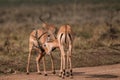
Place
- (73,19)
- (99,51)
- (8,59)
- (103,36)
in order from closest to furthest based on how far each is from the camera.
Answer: (8,59) → (99,51) → (103,36) → (73,19)

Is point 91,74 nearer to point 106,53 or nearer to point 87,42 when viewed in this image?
point 106,53

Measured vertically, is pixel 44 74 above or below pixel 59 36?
below

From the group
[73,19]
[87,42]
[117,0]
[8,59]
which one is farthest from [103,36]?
[117,0]

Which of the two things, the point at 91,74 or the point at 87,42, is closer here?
the point at 91,74

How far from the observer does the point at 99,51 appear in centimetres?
2014

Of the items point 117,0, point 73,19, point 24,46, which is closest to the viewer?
point 24,46

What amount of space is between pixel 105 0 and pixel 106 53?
4664 centimetres

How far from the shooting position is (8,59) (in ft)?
61.4

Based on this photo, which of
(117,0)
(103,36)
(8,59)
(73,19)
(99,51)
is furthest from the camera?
(117,0)

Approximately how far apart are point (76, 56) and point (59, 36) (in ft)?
14.6

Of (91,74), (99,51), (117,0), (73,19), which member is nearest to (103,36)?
(99,51)

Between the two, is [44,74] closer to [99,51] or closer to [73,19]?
[99,51]

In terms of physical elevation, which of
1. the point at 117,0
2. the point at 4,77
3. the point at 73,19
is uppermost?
the point at 117,0

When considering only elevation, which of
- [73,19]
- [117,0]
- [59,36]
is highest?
[117,0]
